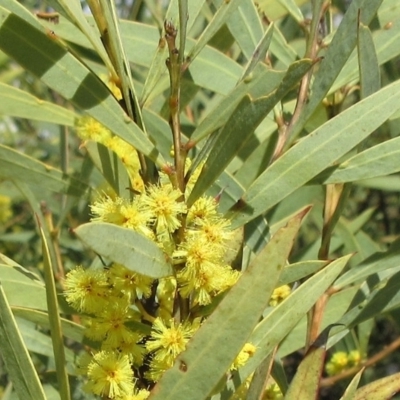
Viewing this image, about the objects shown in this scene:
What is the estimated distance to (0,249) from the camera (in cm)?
221

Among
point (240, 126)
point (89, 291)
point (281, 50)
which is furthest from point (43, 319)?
point (281, 50)

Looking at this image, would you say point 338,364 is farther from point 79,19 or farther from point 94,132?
point 79,19

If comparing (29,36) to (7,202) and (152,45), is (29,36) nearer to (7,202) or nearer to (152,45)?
(152,45)

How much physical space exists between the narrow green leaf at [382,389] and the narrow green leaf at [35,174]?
0.47 meters

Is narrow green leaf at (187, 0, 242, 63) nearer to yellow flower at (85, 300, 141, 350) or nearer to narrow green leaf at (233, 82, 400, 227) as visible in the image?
narrow green leaf at (233, 82, 400, 227)

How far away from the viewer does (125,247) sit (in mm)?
664

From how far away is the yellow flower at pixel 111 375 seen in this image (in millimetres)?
769

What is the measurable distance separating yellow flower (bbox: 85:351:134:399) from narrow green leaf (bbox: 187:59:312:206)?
18 centimetres

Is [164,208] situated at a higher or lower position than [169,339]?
higher

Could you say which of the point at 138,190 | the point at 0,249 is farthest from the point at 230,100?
the point at 0,249

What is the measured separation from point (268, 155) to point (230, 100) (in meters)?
0.41

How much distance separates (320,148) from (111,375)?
343 mm

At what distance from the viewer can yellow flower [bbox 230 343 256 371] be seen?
792 millimetres

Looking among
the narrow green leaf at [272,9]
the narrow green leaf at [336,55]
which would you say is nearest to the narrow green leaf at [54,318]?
the narrow green leaf at [336,55]
